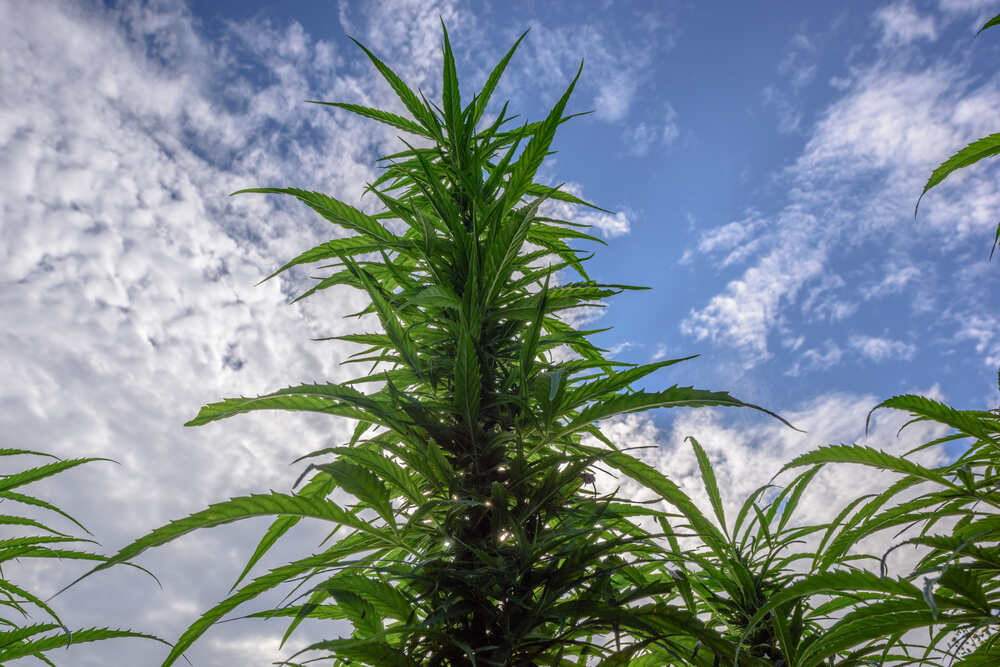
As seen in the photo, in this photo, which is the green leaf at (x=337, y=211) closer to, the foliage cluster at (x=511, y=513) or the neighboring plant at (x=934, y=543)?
the foliage cluster at (x=511, y=513)

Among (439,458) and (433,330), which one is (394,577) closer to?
(439,458)

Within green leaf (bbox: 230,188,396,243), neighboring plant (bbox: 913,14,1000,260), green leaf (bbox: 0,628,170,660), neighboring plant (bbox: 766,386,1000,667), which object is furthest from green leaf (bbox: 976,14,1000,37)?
green leaf (bbox: 0,628,170,660)

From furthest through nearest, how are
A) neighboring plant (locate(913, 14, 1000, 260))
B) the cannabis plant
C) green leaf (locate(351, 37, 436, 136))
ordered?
green leaf (locate(351, 37, 436, 136)), neighboring plant (locate(913, 14, 1000, 260)), the cannabis plant

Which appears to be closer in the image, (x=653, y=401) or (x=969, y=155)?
(x=653, y=401)

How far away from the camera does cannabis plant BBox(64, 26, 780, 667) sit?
0.80 meters

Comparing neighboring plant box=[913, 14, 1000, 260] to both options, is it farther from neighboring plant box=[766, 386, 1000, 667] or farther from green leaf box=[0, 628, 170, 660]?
green leaf box=[0, 628, 170, 660]

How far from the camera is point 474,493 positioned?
955 mm

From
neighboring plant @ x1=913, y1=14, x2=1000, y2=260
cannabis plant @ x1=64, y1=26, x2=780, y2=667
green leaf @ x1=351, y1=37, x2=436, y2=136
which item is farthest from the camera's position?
green leaf @ x1=351, y1=37, x2=436, y2=136

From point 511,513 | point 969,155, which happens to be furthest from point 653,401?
point 969,155

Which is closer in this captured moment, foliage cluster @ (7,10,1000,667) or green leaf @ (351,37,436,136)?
foliage cluster @ (7,10,1000,667)

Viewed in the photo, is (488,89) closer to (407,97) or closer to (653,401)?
(407,97)

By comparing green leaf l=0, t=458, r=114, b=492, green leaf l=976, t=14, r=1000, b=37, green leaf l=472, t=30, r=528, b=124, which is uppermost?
green leaf l=472, t=30, r=528, b=124

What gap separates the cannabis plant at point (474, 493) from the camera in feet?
2.61

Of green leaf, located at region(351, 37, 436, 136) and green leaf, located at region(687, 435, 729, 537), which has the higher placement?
green leaf, located at region(351, 37, 436, 136)
